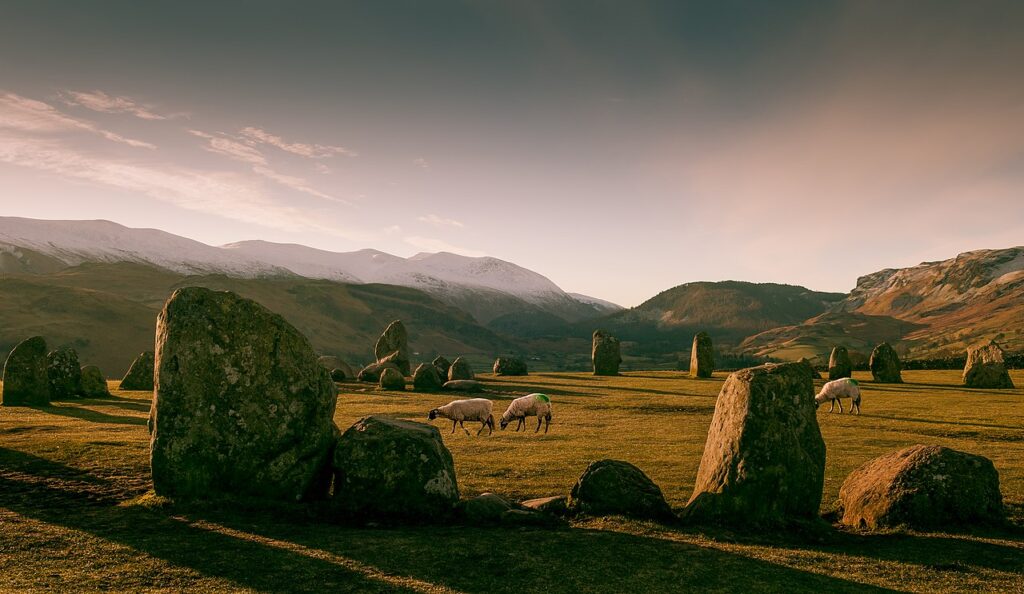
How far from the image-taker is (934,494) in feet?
39.1

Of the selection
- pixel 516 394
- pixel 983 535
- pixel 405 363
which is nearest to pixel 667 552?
pixel 983 535

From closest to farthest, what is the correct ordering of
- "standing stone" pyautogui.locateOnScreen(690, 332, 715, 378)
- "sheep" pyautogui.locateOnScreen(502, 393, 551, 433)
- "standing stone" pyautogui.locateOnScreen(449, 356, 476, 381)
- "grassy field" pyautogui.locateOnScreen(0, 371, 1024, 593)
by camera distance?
"grassy field" pyautogui.locateOnScreen(0, 371, 1024, 593)
"sheep" pyautogui.locateOnScreen(502, 393, 551, 433)
"standing stone" pyautogui.locateOnScreen(449, 356, 476, 381)
"standing stone" pyautogui.locateOnScreen(690, 332, 715, 378)

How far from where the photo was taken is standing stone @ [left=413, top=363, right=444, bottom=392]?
38750 millimetres

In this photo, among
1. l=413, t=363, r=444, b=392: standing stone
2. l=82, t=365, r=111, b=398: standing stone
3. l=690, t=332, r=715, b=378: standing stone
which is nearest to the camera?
l=82, t=365, r=111, b=398: standing stone

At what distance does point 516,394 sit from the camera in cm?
3712

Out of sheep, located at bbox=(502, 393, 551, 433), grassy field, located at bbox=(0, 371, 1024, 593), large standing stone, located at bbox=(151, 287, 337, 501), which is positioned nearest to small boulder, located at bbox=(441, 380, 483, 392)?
sheep, located at bbox=(502, 393, 551, 433)

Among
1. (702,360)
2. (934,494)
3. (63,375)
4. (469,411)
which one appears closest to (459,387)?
(469,411)

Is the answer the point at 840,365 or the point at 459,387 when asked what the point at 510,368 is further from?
the point at 840,365

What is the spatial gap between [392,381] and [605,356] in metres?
21.0

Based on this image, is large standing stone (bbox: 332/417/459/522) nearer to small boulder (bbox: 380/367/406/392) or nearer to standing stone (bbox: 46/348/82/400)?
small boulder (bbox: 380/367/406/392)

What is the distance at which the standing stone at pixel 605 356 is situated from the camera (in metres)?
51.4

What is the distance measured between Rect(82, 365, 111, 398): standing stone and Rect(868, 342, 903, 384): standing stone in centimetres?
5222

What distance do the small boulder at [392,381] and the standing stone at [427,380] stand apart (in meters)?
1.33

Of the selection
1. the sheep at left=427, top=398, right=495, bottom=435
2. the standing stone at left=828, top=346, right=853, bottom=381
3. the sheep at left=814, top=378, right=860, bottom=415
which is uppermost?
the standing stone at left=828, top=346, right=853, bottom=381
